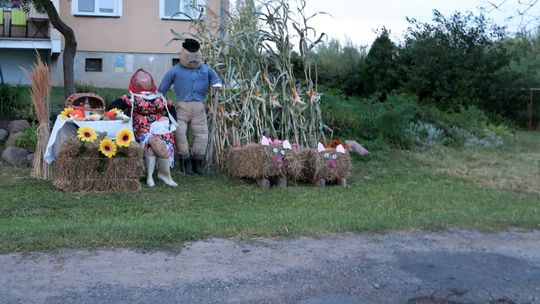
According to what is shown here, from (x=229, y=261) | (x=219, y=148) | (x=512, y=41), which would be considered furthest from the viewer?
(x=512, y=41)

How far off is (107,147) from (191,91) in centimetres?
172

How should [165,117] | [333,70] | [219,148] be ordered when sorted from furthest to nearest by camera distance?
[333,70] < [219,148] < [165,117]

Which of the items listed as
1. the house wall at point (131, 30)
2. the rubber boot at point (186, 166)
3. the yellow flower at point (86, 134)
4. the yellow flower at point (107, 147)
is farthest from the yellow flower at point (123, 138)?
the house wall at point (131, 30)

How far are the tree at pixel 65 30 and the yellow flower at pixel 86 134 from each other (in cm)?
340

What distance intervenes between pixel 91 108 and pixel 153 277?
495 cm

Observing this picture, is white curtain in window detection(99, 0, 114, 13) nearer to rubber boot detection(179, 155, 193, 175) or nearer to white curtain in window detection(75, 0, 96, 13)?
white curtain in window detection(75, 0, 96, 13)

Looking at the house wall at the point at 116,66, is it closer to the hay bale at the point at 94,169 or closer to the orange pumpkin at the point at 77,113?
the orange pumpkin at the point at 77,113

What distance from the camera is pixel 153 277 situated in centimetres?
519

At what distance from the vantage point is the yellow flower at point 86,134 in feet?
27.8

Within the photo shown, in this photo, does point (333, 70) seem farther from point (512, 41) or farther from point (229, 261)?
point (229, 261)

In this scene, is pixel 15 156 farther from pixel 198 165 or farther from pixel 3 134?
pixel 198 165

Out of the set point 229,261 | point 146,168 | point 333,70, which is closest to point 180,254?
point 229,261

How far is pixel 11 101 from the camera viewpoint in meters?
12.4

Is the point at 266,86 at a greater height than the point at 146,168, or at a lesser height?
greater
